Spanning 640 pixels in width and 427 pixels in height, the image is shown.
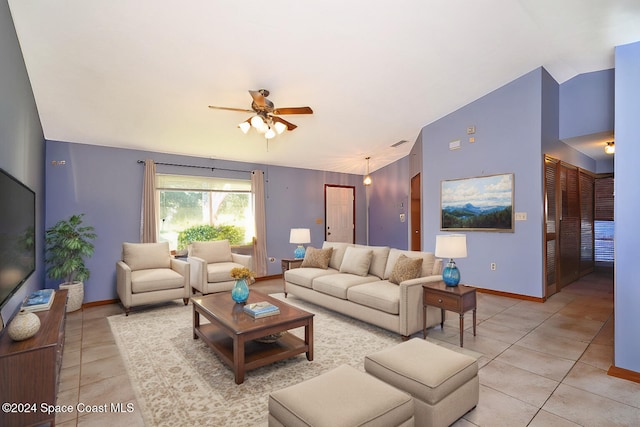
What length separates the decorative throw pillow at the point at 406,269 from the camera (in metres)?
3.60

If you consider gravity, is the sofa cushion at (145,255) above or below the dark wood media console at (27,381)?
above

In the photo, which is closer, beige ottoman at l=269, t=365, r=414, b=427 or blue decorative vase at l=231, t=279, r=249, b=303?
beige ottoman at l=269, t=365, r=414, b=427

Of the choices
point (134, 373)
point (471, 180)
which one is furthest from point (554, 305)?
point (134, 373)

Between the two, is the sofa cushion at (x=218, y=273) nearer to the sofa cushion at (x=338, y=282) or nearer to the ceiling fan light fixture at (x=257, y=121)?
the sofa cushion at (x=338, y=282)

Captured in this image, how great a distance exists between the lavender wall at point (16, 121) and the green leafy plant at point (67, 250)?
0.32 meters

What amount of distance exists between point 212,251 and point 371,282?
9.72 ft

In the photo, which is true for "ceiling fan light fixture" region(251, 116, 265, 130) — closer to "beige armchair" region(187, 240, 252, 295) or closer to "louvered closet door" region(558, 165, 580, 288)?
"beige armchair" region(187, 240, 252, 295)

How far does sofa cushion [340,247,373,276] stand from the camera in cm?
434

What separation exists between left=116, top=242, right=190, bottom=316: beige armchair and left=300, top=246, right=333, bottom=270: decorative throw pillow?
182cm

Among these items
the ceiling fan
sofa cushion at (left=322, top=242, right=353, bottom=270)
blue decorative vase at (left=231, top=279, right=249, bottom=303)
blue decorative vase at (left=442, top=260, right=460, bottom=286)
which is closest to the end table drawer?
blue decorative vase at (left=442, top=260, right=460, bottom=286)

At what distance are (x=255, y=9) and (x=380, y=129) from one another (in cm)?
347

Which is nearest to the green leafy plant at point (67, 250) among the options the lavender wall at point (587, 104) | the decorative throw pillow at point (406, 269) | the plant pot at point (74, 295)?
the plant pot at point (74, 295)

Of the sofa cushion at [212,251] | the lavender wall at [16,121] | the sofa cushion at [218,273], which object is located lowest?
the sofa cushion at [218,273]

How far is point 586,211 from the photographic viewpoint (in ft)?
22.4
